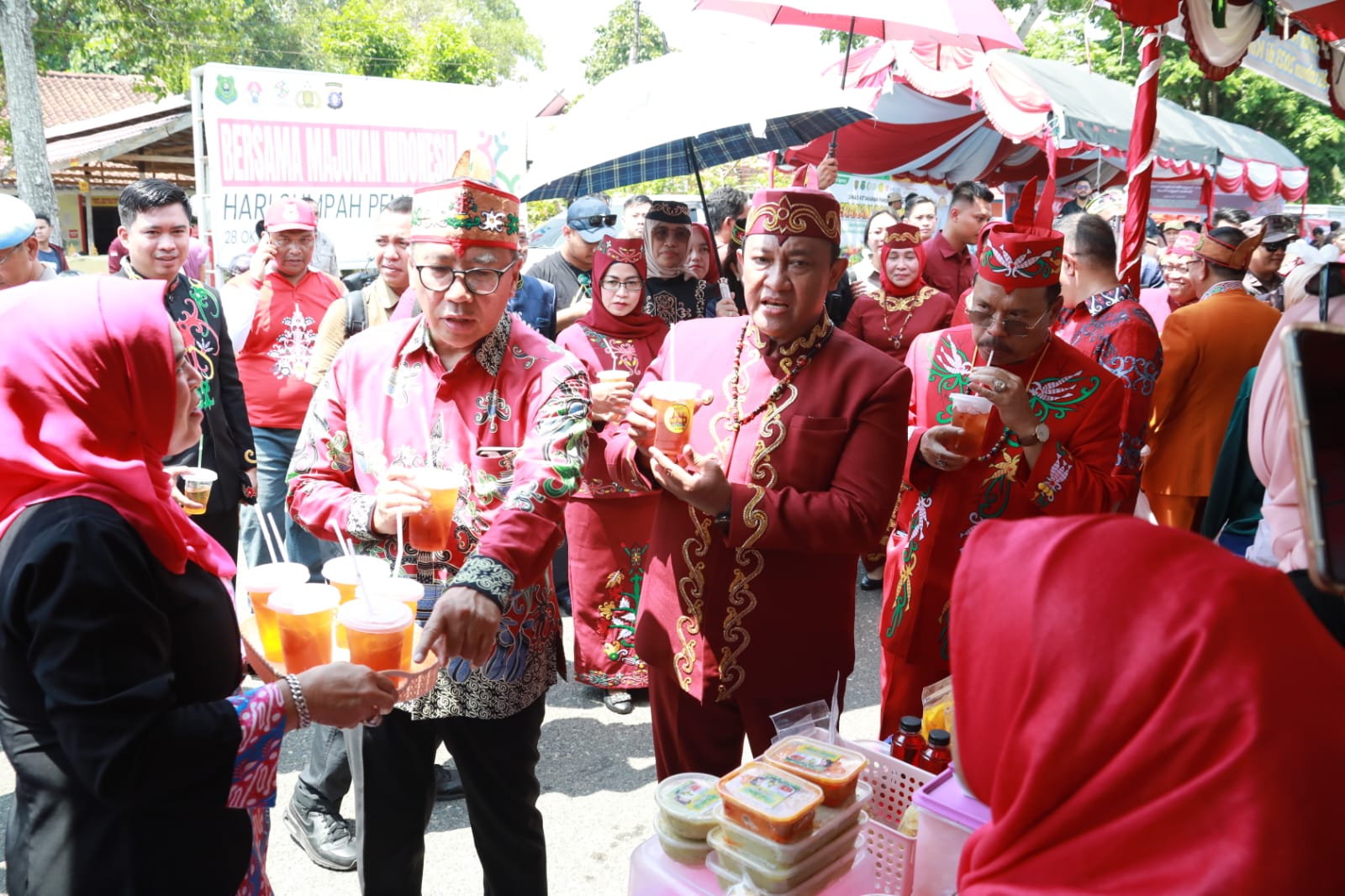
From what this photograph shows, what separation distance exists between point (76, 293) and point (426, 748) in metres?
1.43

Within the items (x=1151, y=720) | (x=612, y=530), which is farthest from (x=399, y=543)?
(x=612, y=530)

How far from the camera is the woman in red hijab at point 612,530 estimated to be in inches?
183

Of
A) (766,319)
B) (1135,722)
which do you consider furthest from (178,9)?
(1135,722)

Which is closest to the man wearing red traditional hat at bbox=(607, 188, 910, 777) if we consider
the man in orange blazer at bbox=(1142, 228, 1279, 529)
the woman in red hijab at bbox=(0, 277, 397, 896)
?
the woman in red hijab at bbox=(0, 277, 397, 896)

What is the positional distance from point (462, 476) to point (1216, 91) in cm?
3001

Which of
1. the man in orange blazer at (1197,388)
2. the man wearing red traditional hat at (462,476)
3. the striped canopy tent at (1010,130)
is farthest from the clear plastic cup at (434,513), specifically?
the striped canopy tent at (1010,130)

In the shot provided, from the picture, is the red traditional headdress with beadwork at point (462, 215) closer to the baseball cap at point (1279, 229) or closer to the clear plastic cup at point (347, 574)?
the clear plastic cup at point (347, 574)

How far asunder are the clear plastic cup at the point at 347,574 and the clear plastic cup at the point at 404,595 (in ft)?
0.14

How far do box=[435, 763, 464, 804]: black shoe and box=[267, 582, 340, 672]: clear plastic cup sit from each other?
2.01 meters

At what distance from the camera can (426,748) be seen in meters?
2.56

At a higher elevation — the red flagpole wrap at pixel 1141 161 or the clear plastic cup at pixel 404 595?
the red flagpole wrap at pixel 1141 161

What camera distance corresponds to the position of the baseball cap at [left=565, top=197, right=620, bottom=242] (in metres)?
6.35

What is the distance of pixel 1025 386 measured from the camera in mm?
3078

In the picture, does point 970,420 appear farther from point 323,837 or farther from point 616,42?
point 616,42
